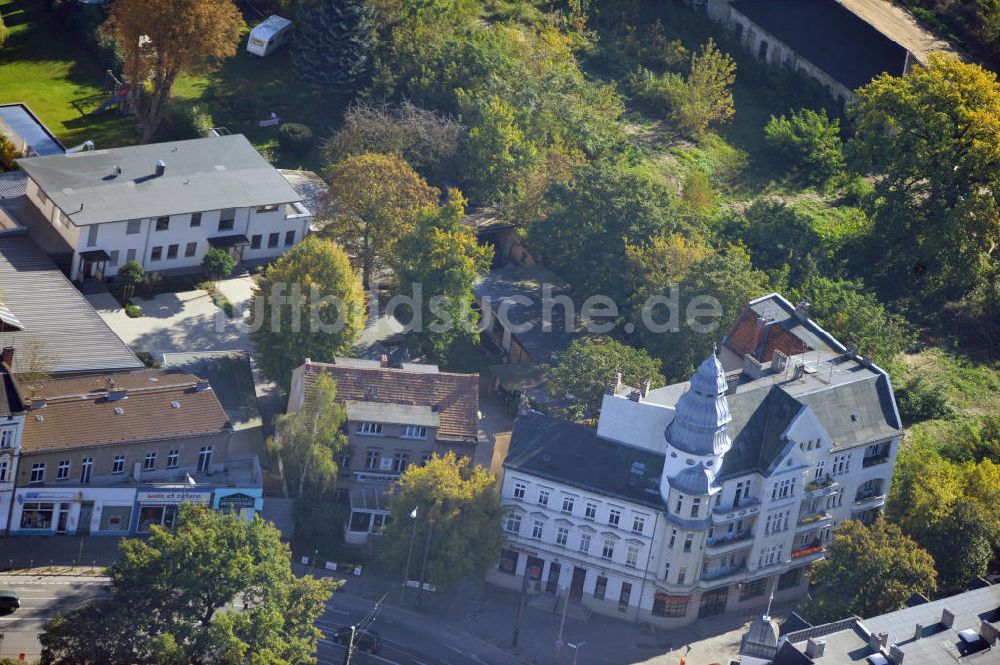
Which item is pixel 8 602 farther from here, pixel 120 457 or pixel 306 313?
pixel 306 313

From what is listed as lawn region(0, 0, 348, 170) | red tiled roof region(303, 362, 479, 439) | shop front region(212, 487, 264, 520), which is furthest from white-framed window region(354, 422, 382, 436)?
lawn region(0, 0, 348, 170)

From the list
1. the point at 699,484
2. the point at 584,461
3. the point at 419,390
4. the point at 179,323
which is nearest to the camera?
the point at 699,484

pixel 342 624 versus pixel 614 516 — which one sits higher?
pixel 614 516

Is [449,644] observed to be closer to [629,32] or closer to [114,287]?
[114,287]

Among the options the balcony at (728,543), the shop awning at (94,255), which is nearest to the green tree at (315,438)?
the balcony at (728,543)

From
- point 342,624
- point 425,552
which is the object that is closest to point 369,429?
point 425,552
